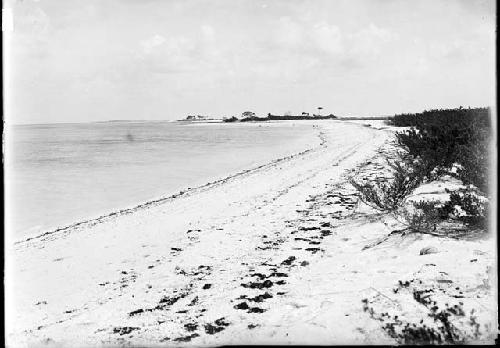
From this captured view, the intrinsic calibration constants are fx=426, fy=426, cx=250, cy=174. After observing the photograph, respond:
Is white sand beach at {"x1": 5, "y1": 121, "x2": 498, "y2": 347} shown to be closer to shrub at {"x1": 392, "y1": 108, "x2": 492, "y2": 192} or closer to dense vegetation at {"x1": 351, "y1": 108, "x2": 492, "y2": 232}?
dense vegetation at {"x1": 351, "y1": 108, "x2": 492, "y2": 232}

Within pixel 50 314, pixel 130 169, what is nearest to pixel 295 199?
pixel 50 314

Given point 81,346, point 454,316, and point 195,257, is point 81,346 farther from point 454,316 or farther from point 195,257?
point 454,316

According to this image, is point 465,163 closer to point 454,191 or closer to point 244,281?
point 454,191

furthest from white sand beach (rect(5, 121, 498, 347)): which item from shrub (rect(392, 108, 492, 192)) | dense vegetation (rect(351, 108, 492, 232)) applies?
shrub (rect(392, 108, 492, 192))

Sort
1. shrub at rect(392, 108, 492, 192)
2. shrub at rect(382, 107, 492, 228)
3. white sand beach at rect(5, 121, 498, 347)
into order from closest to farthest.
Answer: white sand beach at rect(5, 121, 498, 347) → shrub at rect(382, 107, 492, 228) → shrub at rect(392, 108, 492, 192)

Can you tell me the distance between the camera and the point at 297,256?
448 cm

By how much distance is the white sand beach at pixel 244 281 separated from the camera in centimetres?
291

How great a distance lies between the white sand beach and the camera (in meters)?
2.91

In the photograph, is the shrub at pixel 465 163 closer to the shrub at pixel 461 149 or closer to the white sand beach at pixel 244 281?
the shrub at pixel 461 149

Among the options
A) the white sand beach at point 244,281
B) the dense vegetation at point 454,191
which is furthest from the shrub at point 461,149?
the white sand beach at point 244,281

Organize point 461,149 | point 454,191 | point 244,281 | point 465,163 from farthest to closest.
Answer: point 461,149, point 465,163, point 454,191, point 244,281

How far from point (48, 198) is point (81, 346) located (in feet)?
27.2

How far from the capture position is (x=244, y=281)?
12.7 ft

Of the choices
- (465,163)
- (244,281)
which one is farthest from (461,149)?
(244,281)
